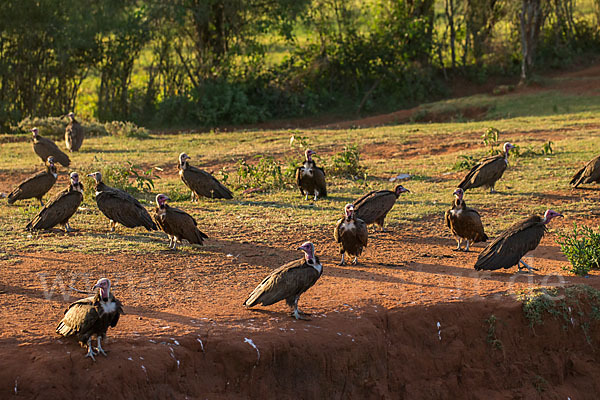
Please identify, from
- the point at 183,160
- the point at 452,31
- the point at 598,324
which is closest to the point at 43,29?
the point at 183,160

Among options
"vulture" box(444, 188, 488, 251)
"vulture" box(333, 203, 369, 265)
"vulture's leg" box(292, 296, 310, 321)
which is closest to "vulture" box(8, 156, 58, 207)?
"vulture" box(333, 203, 369, 265)

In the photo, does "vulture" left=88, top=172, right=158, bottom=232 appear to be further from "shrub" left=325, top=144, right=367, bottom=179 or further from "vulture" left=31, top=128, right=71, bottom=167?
"vulture" left=31, top=128, right=71, bottom=167

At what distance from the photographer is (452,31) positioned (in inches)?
1159

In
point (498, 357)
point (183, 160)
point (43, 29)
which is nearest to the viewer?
point (498, 357)

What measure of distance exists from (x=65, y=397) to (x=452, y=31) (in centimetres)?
2633

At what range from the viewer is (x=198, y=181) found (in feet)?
40.1

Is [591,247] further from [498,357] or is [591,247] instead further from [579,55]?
[579,55]

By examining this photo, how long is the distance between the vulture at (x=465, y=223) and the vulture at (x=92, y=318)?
480 cm

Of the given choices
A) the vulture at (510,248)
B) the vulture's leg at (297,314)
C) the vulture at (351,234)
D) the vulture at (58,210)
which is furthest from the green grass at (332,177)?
the vulture's leg at (297,314)

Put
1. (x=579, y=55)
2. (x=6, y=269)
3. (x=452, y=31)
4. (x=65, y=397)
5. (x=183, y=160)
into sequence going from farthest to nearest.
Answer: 1. (x=579, y=55)
2. (x=452, y=31)
3. (x=183, y=160)
4. (x=6, y=269)
5. (x=65, y=397)

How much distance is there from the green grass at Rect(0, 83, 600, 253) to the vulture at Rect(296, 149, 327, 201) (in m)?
0.23

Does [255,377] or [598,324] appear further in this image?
[598,324]

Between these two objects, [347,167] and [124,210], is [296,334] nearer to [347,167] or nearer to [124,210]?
[124,210]

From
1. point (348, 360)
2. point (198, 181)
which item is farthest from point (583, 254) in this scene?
point (198, 181)
